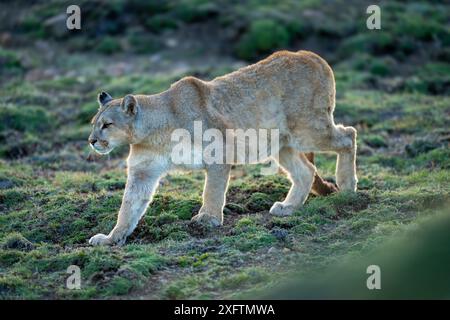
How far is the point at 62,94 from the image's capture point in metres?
21.6

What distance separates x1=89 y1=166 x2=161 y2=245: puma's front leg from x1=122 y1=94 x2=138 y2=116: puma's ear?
0.85 m

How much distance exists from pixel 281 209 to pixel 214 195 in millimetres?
1273

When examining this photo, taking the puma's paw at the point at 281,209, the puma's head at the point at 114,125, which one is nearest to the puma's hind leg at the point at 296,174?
the puma's paw at the point at 281,209

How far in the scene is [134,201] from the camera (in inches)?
441

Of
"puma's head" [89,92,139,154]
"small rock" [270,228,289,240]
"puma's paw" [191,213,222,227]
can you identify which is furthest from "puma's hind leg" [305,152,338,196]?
"puma's head" [89,92,139,154]

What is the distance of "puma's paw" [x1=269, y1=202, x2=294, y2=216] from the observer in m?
11.9

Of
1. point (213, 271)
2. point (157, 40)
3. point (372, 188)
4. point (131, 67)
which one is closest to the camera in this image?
point (213, 271)

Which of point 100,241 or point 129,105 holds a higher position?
point 129,105

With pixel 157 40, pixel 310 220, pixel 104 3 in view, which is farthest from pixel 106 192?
pixel 104 3

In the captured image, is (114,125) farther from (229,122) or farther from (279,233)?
(279,233)

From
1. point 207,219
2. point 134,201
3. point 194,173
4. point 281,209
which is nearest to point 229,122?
point 207,219

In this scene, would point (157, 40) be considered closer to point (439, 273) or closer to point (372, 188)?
point (372, 188)

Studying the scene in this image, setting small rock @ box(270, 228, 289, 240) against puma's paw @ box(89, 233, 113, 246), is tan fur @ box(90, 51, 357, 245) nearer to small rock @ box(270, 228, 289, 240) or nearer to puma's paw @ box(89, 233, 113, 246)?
puma's paw @ box(89, 233, 113, 246)
